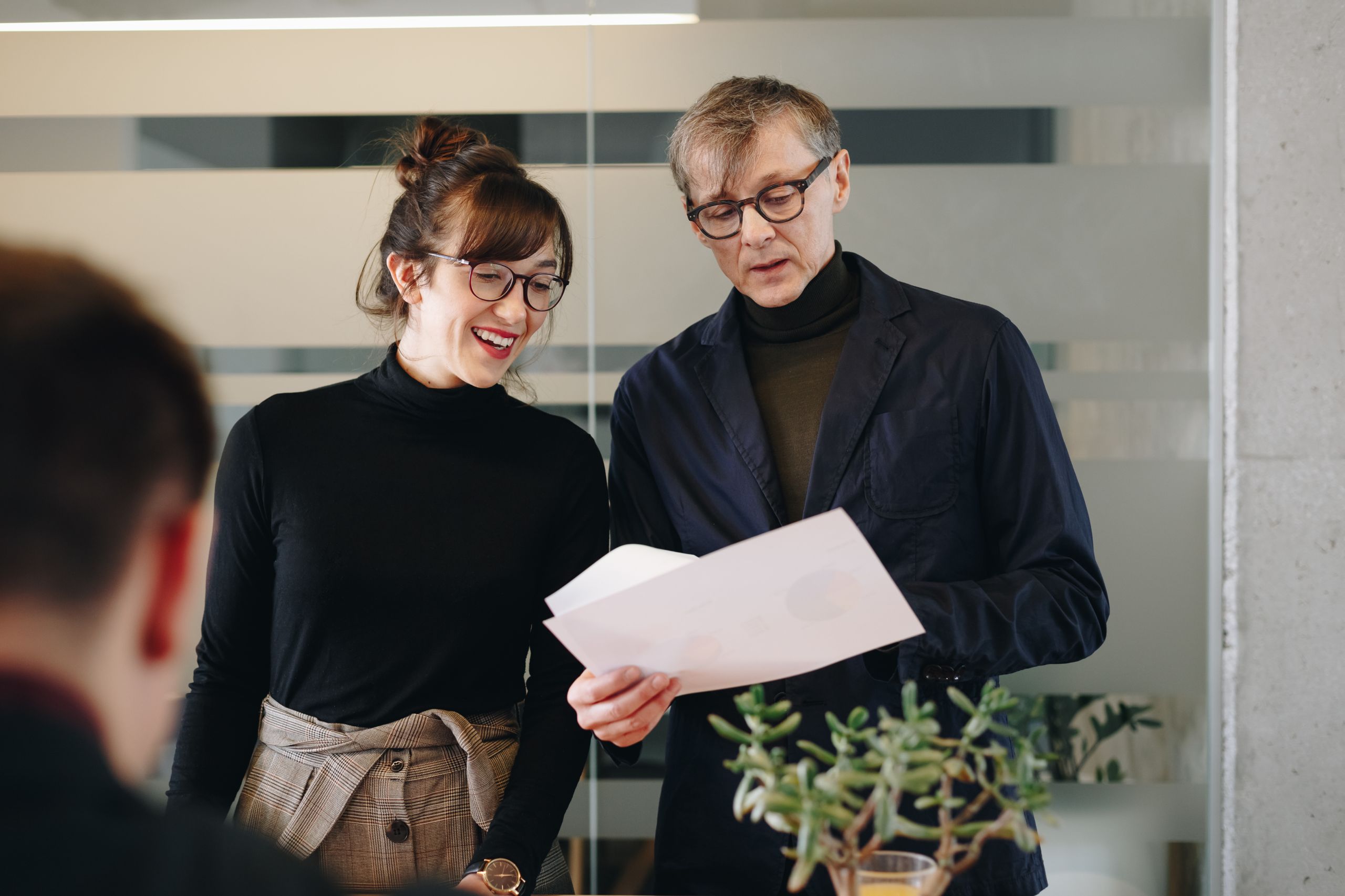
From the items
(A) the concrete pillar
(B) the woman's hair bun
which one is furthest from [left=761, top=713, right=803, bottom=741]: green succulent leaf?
(A) the concrete pillar

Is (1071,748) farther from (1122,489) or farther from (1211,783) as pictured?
(1122,489)

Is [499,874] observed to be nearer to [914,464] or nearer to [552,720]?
[552,720]

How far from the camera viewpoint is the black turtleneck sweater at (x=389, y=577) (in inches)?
60.6

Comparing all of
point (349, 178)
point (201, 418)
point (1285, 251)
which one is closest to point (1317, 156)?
point (1285, 251)

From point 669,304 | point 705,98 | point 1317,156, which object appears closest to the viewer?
point 705,98

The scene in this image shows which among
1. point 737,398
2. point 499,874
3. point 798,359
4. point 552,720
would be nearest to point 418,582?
point 552,720

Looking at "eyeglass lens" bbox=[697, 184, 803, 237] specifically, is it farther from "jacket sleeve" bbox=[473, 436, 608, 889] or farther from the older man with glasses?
"jacket sleeve" bbox=[473, 436, 608, 889]

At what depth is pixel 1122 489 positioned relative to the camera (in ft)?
8.13

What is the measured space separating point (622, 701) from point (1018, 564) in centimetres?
62

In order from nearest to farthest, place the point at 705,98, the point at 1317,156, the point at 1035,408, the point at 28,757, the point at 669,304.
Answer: the point at 28,757 → the point at 1035,408 → the point at 705,98 → the point at 1317,156 → the point at 669,304

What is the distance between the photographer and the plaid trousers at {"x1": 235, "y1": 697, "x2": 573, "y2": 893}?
148 centimetres

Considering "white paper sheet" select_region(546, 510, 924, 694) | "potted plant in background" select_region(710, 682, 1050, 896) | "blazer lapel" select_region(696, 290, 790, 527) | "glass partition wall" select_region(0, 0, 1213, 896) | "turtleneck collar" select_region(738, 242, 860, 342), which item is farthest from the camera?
"glass partition wall" select_region(0, 0, 1213, 896)

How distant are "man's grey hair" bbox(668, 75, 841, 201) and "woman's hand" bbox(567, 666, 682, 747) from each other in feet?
2.57

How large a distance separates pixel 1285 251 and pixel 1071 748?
125 cm
